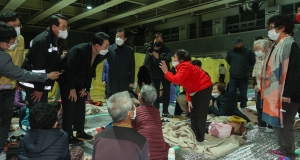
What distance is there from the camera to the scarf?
7.00 feet

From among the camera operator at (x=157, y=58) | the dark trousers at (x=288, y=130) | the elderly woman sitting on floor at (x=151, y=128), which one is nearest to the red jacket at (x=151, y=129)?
the elderly woman sitting on floor at (x=151, y=128)

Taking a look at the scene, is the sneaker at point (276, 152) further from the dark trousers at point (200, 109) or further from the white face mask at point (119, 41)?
the white face mask at point (119, 41)

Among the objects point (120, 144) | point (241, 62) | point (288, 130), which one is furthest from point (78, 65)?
point (241, 62)

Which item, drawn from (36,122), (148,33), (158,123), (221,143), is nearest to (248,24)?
A: (148,33)

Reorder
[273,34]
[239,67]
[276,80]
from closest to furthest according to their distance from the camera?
→ [276,80], [273,34], [239,67]

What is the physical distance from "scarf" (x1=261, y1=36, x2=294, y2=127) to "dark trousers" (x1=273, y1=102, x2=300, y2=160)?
0.31 feet

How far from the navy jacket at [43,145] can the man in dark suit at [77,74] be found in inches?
42.4

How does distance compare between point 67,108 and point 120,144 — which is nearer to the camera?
point 120,144

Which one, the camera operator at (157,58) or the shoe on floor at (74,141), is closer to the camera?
the shoe on floor at (74,141)

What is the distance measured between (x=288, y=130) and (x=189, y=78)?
113cm

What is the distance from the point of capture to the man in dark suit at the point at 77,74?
101 inches

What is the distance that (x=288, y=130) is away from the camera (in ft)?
7.32

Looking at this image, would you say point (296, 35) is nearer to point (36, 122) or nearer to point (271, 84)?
point (271, 84)

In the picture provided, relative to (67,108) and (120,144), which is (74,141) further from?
(120,144)
